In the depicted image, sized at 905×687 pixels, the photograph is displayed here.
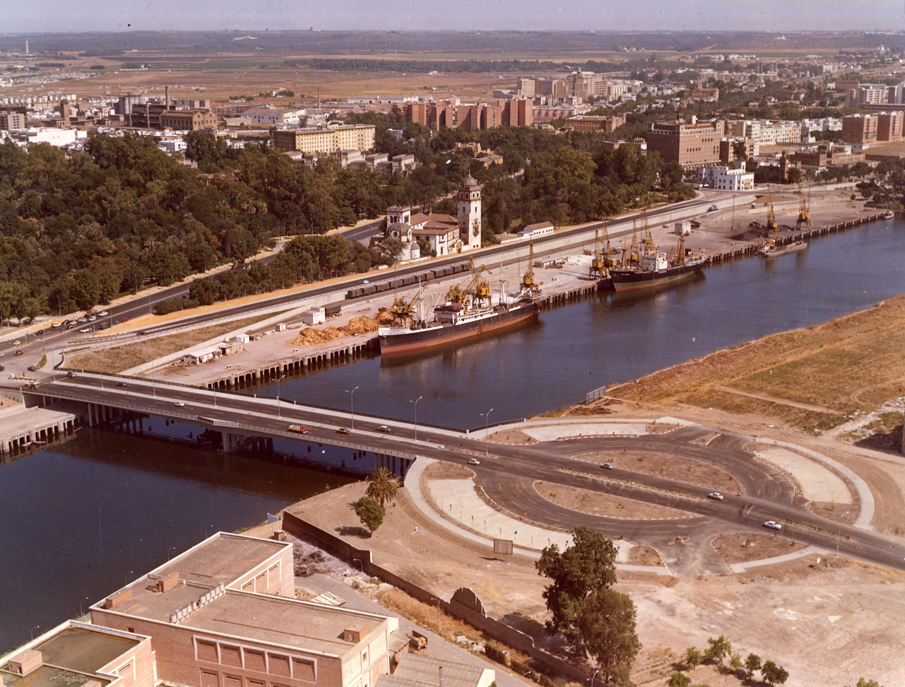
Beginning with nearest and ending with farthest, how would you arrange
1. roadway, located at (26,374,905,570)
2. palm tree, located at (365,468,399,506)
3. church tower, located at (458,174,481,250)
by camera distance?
roadway, located at (26,374,905,570) < palm tree, located at (365,468,399,506) < church tower, located at (458,174,481,250)

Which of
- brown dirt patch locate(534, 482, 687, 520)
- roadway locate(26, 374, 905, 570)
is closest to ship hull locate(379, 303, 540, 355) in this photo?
roadway locate(26, 374, 905, 570)

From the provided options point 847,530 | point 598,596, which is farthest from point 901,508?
point 598,596

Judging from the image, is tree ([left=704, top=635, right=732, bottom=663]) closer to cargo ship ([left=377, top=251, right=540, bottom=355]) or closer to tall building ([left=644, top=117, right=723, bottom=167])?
cargo ship ([left=377, top=251, right=540, bottom=355])

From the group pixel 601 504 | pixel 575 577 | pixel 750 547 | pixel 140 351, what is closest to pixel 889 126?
pixel 140 351

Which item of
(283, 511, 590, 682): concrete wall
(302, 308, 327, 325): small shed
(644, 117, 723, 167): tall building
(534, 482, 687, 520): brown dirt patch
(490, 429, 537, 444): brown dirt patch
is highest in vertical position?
(644, 117, 723, 167): tall building

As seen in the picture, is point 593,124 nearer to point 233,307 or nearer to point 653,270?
point 653,270

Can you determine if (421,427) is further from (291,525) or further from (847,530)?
(847,530)
